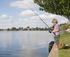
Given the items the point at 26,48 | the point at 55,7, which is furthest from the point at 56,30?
the point at 55,7

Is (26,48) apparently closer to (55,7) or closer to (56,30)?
(55,7)

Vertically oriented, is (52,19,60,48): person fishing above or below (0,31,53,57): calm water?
above

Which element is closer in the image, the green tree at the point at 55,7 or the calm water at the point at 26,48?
the calm water at the point at 26,48

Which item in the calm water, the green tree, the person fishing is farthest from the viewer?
the green tree

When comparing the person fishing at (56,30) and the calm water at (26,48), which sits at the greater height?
the person fishing at (56,30)

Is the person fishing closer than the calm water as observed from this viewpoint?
Yes

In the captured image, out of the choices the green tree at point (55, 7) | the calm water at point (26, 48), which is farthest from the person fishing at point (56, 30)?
the green tree at point (55, 7)

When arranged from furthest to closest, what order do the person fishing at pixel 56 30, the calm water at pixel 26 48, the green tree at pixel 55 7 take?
the green tree at pixel 55 7, the calm water at pixel 26 48, the person fishing at pixel 56 30

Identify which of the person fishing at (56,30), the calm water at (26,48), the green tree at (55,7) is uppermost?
the green tree at (55,7)

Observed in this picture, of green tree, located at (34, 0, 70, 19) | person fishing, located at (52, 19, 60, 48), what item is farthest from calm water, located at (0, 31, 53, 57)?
person fishing, located at (52, 19, 60, 48)

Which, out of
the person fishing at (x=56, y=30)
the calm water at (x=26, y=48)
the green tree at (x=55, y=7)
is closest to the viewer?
the person fishing at (x=56, y=30)

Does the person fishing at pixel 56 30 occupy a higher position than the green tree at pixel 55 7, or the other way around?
the green tree at pixel 55 7

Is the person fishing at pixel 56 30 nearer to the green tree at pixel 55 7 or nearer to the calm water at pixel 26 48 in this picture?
the calm water at pixel 26 48

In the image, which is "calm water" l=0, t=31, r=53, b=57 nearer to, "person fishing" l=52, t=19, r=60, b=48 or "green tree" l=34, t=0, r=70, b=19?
"green tree" l=34, t=0, r=70, b=19
